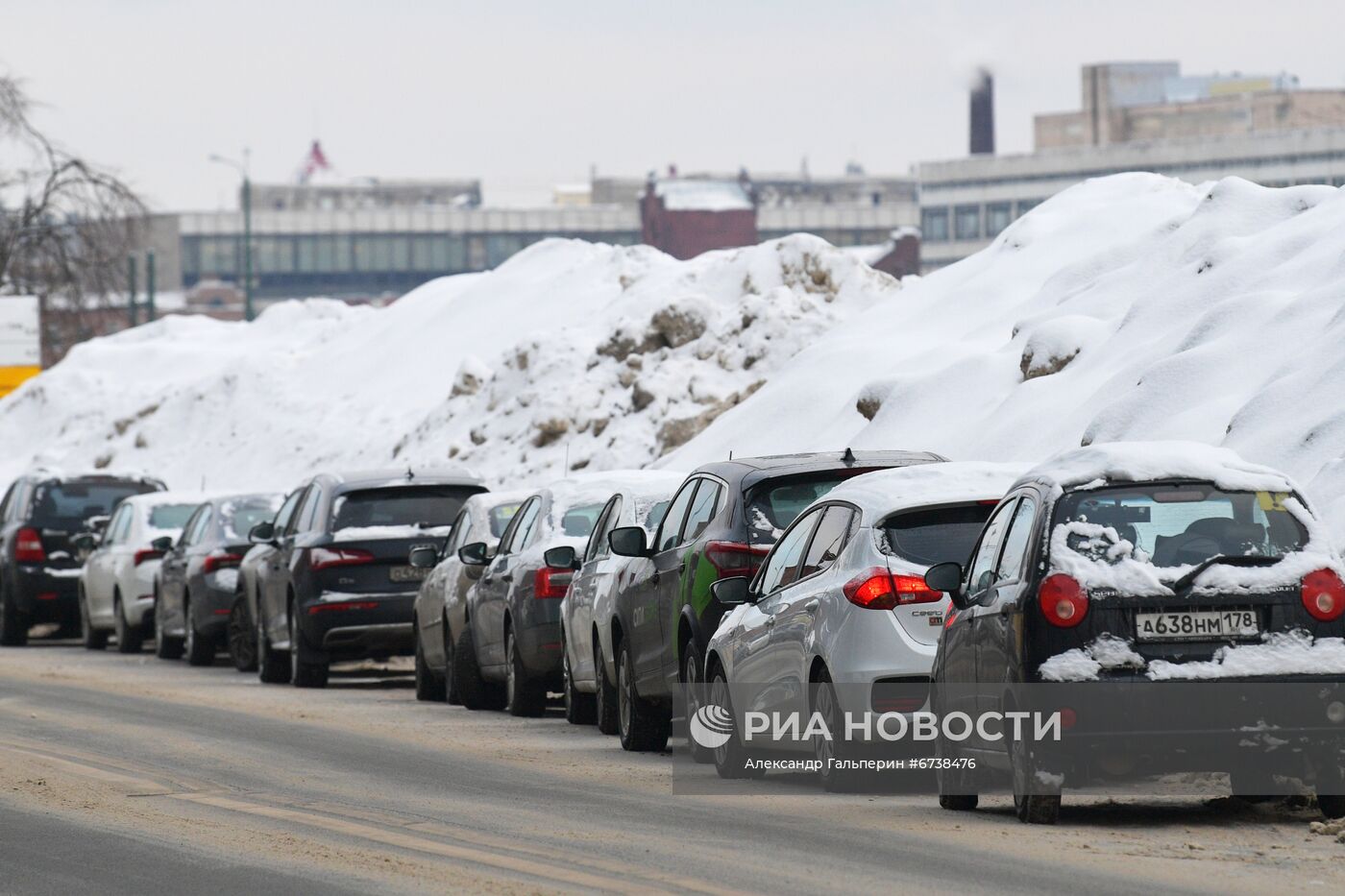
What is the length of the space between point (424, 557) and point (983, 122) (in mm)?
132141

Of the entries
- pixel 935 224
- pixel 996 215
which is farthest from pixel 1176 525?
pixel 935 224

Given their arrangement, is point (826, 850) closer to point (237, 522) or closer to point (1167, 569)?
point (1167, 569)

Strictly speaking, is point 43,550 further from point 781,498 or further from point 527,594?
point 781,498

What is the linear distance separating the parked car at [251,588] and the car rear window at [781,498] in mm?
9257

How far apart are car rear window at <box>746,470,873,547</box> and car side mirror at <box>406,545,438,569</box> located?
6.51m

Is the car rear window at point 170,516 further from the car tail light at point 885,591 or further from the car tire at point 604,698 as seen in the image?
the car tail light at point 885,591

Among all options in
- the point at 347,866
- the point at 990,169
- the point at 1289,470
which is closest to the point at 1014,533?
the point at 347,866

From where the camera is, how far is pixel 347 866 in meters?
9.38

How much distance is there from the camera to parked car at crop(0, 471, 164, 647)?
2892 centimetres

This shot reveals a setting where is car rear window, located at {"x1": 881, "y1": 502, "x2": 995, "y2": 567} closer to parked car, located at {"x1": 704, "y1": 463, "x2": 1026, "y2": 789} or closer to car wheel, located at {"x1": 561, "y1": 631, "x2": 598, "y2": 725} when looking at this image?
parked car, located at {"x1": 704, "y1": 463, "x2": 1026, "y2": 789}

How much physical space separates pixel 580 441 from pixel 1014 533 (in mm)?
28337

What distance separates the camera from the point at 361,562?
20562 millimetres

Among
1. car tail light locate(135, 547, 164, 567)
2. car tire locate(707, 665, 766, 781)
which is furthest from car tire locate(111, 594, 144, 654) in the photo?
car tire locate(707, 665, 766, 781)

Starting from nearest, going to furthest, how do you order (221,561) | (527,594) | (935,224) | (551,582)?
(551,582) → (527,594) → (221,561) → (935,224)
